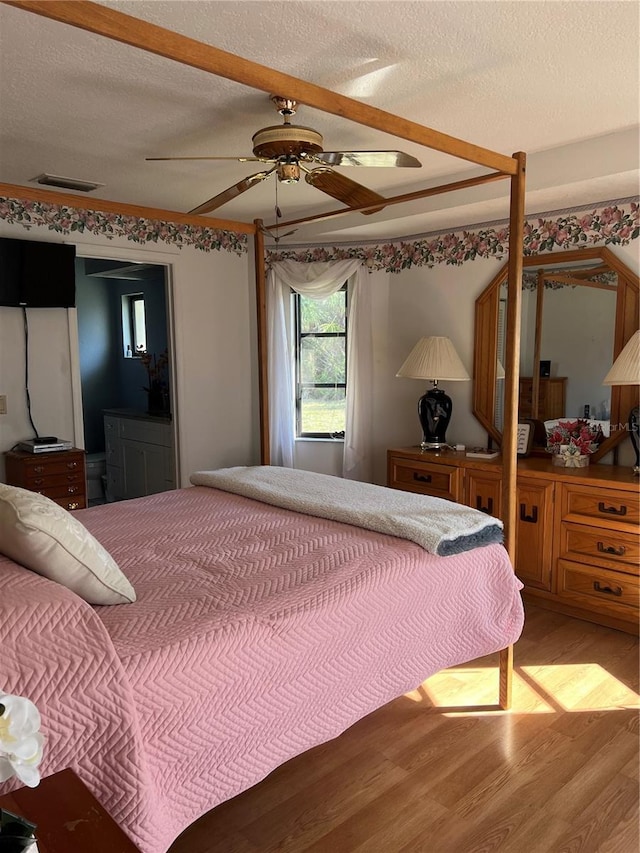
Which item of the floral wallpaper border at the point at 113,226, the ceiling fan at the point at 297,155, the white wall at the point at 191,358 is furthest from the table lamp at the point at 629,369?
the white wall at the point at 191,358

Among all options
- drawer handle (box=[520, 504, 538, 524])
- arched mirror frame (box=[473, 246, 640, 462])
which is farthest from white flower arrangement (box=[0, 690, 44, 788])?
arched mirror frame (box=[473, 246, 640, 462])

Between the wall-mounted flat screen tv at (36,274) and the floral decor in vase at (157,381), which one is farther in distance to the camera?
the floral decor in vase at (157,381)

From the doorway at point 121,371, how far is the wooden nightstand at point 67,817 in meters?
4.22

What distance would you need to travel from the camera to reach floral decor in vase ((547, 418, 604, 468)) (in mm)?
3652

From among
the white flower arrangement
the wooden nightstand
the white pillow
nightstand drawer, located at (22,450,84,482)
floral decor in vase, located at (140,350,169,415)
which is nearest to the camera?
the white flower arrangement

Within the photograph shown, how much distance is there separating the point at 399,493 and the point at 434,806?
1.22 metres

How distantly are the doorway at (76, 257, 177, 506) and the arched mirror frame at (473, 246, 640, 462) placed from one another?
102 inches

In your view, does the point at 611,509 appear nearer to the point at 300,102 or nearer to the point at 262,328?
the point at 262,328

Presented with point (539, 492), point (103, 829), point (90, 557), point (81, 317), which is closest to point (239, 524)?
point (90, 557)

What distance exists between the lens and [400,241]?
185 inches

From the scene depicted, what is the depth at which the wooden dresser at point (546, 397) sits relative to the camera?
12.7 feet

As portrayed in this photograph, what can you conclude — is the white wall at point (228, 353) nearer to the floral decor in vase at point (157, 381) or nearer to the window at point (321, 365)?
the window at point (321, 365)

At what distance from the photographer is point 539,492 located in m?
3.57

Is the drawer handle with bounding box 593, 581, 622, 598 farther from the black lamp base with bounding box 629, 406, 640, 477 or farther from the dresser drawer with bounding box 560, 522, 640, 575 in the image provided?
the black lamp base with bounding box 629, 406, 640, 477
